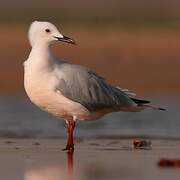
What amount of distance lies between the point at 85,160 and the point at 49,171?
34.6 inches

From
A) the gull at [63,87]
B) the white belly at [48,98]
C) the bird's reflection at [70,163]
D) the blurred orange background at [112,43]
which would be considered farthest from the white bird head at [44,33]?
the blurred orange background at [112,43]

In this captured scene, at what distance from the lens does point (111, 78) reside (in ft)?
76.1

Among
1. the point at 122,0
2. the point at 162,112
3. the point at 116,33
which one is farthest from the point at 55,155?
the point at 122,0

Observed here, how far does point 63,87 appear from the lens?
1330 centimetres

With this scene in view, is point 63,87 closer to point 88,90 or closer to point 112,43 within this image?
point 88,90

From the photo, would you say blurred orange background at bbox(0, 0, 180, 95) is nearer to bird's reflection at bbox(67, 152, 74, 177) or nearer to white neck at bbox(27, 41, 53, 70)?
white neck at bbox(27, 41, 53, 70)

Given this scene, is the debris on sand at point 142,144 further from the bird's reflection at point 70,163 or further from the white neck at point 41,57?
the white neck at point 41,57

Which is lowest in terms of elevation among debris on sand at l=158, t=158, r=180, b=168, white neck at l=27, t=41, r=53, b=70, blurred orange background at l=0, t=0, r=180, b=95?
debris on sand at l=158, t=158, r=180, b=168

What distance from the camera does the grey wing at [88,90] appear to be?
1334 centimetres

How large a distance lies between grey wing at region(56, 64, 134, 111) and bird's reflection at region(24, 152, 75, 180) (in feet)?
6.12

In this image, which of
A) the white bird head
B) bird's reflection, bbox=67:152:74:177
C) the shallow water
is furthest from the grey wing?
bird's reflection, bbox=67:152:74:177

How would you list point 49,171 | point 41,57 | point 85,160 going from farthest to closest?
1. point 41,57
2. point 85,160
3. point 49,171

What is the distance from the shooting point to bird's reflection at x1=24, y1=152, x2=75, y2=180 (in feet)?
34.4

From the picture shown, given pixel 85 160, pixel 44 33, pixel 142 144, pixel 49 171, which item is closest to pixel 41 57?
pixel 44 33
